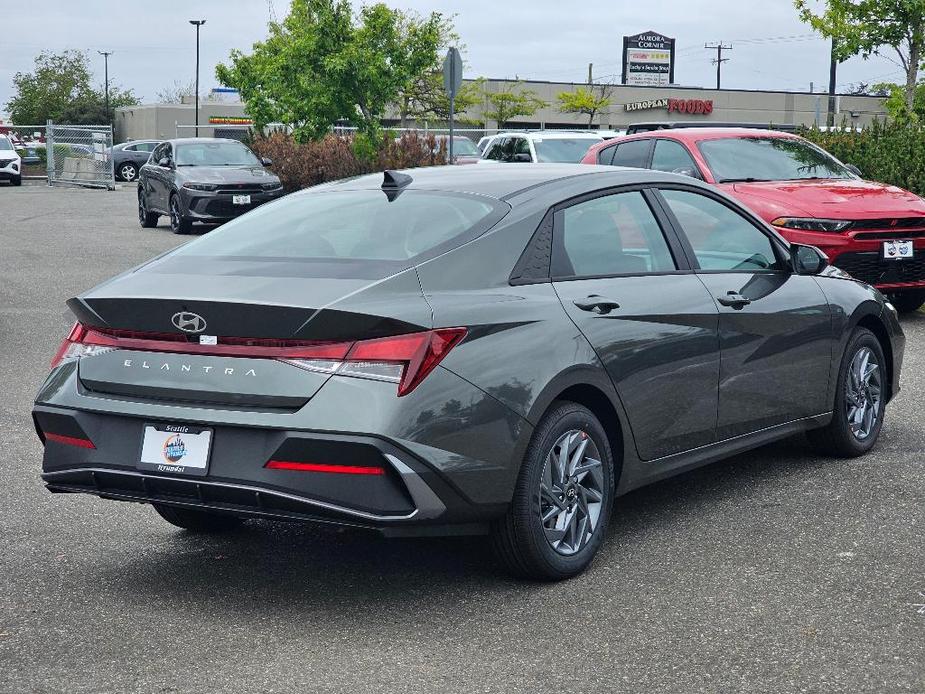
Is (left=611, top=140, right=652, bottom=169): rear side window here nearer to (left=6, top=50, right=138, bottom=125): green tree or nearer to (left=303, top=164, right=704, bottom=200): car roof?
(left=303, top=164, right=704, bottom=200): car roof

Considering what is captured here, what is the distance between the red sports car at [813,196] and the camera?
11727 millimetres

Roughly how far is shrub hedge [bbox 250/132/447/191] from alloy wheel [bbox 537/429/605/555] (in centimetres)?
2159

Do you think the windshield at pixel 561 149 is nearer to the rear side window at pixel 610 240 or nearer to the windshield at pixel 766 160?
the windshield at pixel 766 160

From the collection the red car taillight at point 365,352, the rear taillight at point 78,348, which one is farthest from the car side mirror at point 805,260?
the rear taillight at point 78,348

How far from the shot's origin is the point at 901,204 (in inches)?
478

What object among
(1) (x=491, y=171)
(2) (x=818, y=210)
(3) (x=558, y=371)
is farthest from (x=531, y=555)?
(2) (x=818, y=210)

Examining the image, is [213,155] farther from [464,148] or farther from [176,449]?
[176,449]

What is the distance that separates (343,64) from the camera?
1090 inches

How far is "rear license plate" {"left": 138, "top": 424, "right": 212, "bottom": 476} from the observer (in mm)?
4547

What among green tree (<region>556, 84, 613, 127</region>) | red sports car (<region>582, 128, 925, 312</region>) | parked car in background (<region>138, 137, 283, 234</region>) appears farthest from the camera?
green tree (<region>556, 84, 613, 127</region>)

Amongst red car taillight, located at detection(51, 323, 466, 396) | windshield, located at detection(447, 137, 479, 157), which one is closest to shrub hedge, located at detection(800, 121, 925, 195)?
red car taillight, located at detection(51, 323, 466, 396)

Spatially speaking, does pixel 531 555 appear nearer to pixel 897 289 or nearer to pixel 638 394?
pixel 638 394

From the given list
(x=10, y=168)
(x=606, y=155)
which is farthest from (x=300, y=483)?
(x=10, y=168)

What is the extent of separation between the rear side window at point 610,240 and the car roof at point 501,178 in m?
0.11
